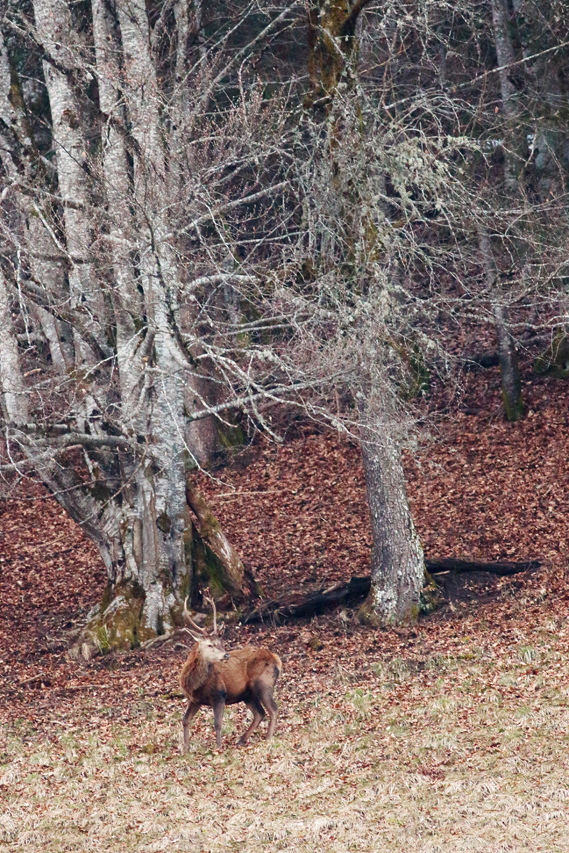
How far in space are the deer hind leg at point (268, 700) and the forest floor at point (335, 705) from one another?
0.14 metres

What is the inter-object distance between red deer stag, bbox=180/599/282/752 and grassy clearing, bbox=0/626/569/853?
334 mm

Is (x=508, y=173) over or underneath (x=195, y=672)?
over

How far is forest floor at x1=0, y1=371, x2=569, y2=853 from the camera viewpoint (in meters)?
6.82

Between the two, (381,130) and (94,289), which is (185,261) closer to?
(94,289)

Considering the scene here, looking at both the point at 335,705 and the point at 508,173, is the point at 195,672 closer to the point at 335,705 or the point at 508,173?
the point at 335,705

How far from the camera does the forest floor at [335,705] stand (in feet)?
22.4

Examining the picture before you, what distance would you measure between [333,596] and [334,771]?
5487mm

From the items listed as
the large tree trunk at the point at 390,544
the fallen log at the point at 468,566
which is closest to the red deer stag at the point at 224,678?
the large tree trunk at the point at 390,544

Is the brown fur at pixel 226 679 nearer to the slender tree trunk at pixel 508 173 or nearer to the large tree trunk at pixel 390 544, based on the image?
the large tree trunk at pixel 390 544

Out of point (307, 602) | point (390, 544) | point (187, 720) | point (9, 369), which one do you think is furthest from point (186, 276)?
point (187, 720)

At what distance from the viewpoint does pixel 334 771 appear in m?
7.71

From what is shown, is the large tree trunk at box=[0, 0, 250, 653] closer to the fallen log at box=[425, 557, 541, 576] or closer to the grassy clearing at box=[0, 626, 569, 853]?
the fallen log at box=[425, 557, 541, 576]

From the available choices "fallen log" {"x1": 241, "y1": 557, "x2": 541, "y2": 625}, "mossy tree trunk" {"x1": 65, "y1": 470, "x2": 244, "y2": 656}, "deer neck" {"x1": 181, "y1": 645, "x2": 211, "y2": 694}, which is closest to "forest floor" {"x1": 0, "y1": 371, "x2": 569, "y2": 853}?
"fallen log" {"x1": 241, "y1": 557, "x2": 541, "y2": 625}

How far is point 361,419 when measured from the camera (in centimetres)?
1220
